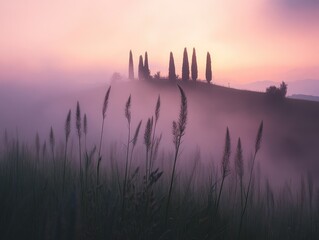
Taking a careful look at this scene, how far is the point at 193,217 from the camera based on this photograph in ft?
12.2

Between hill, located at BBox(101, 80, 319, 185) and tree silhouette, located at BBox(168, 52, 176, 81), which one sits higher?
tree silhouette, located at BBox(168, 52, 176, 81)

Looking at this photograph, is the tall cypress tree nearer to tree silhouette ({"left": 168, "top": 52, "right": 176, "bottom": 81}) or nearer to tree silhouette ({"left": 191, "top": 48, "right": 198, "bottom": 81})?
tree silhouette ({"left": 191, "top": 48, "right": 198, "bottom": 81})

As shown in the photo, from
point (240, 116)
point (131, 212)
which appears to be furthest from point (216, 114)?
point (131, 212)

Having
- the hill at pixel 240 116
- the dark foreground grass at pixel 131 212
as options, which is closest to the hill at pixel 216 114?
the hill at pixel 240 116

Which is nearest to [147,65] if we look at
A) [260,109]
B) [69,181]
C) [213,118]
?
[213,118]

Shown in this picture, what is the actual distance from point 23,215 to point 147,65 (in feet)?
237

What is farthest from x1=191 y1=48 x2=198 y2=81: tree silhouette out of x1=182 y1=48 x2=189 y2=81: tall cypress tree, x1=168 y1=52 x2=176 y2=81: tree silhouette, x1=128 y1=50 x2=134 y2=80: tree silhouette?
x1=128 y1=50 x2=134 y2=80: tree silhouette

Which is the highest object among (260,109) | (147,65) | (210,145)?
(147,65)

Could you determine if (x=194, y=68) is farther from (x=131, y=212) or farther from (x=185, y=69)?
(x=131, y=212)

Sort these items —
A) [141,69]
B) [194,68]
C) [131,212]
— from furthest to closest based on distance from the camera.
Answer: [141,69]
[194,68]
[131,212]

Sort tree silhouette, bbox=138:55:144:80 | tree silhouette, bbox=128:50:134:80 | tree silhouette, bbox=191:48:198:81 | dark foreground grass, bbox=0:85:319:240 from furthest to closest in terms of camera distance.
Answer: tree silhouette, bbox=128:50:134:80 → tree silhouette, bbox=138:55:144:80 → tree silhouette, bbox=191:48:198:81 → dark foreground grass, bbox=0:85:319:240

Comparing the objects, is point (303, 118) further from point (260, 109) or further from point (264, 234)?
point (264, 234)

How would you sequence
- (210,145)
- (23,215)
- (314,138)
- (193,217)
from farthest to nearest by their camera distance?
(314,138)
(210,145)
(193,217)
(23,215)

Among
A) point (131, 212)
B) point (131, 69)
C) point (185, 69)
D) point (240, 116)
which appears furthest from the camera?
point (131, 69)
